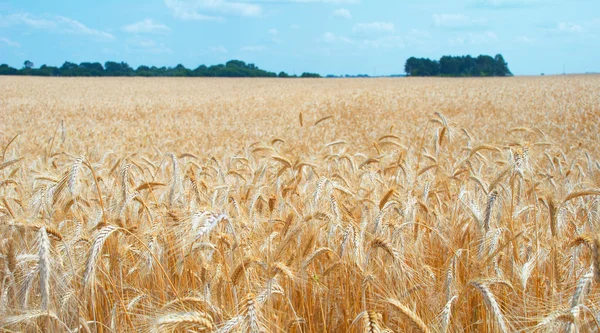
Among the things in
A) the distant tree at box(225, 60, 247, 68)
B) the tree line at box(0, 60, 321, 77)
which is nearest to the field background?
the tree line at box(0, 60, 321, 77)

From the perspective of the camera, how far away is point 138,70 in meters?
69.4

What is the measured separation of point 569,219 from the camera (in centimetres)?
289

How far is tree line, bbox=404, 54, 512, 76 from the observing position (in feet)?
257

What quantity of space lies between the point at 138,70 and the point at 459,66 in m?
48.5

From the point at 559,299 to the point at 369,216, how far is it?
44.8 inches

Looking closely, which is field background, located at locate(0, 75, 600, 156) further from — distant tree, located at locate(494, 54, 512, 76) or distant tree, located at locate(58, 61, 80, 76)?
distant tree, located at locate(494, 54, 512, 76)

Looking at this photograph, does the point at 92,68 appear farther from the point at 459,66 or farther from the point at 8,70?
the point at 459,66

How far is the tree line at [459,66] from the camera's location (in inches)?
3086

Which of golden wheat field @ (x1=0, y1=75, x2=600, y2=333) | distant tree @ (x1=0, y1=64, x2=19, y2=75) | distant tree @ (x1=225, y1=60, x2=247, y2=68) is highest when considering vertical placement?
distant tree @ (x1=225, y1=60, x2=247, y2=68)

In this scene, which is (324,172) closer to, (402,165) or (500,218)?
(402,165)

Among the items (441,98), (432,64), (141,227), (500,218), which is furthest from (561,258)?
(432,64)

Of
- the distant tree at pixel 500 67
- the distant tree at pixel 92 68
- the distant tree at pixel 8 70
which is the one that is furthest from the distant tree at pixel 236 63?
the distant tree at pixel 500 67

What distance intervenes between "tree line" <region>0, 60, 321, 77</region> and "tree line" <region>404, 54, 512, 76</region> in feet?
69.8

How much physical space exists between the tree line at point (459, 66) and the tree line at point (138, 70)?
21.3m
